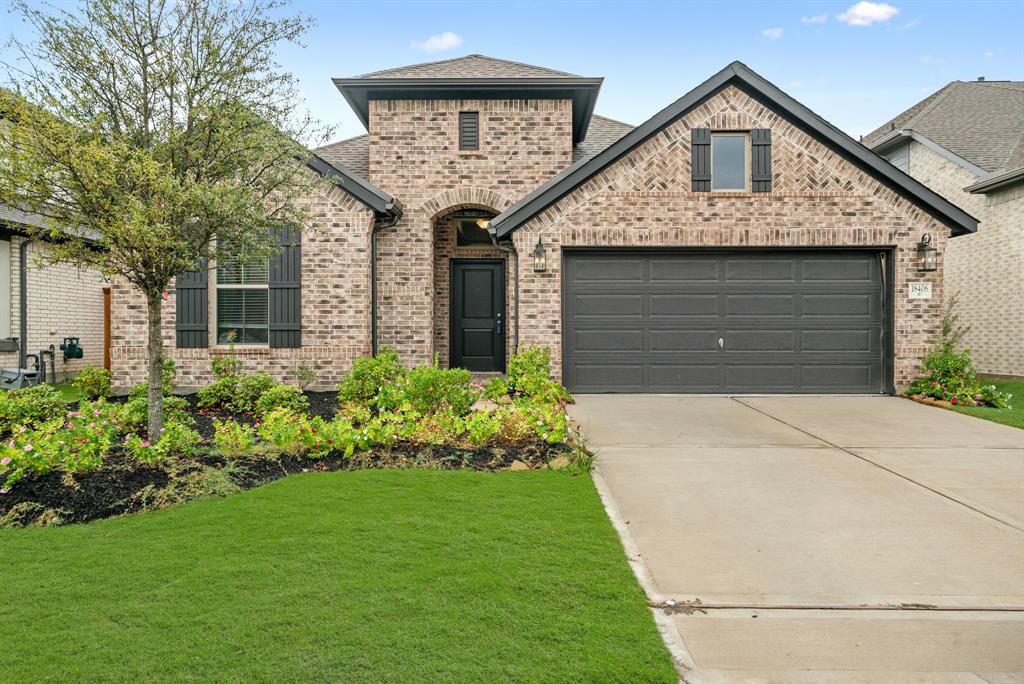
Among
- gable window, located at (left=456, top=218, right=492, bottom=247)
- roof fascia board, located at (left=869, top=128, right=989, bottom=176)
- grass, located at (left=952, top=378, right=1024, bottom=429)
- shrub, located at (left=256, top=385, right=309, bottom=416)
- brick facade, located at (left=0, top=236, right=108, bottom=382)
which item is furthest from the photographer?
roof fascia board, located at (left=869, top=128, right=989, bottom=176)

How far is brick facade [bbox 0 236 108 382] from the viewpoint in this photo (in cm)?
1263

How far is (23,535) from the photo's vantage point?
4.05 metres

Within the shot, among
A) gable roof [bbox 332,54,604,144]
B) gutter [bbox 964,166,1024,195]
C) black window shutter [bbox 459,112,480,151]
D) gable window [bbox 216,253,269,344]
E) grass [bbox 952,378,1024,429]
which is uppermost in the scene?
gable roof [bbox 332,54,604,144]

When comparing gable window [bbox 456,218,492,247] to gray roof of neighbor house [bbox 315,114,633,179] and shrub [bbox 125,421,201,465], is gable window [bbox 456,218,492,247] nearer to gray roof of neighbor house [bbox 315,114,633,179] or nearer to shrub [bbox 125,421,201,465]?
gray roof of neighbor house [bbox 315,114,633,179]

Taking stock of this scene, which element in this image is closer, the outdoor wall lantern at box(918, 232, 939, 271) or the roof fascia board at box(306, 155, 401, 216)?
the outdoor wall lantern at box(918, 232, 939, 271)

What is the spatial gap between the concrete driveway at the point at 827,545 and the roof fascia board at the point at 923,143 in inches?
396

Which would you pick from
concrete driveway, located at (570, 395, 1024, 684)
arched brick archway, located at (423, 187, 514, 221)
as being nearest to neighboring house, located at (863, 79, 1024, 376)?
concrete driveway, located at (570, 395, 1024, 684)

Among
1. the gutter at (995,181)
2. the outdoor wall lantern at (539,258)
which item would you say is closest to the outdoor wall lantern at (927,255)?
the gutter at (995,181)

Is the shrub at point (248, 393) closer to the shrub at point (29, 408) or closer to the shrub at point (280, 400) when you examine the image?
the shrub at point (280, 400)

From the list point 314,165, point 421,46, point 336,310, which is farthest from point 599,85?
point 421,46

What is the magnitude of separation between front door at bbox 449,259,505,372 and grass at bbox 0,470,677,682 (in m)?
8.90

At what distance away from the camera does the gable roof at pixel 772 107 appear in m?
10.5

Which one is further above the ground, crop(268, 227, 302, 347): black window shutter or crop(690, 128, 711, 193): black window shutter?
crop(690, 128, 711, 193): black window shutter

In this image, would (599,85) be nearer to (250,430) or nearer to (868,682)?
(250,430)
